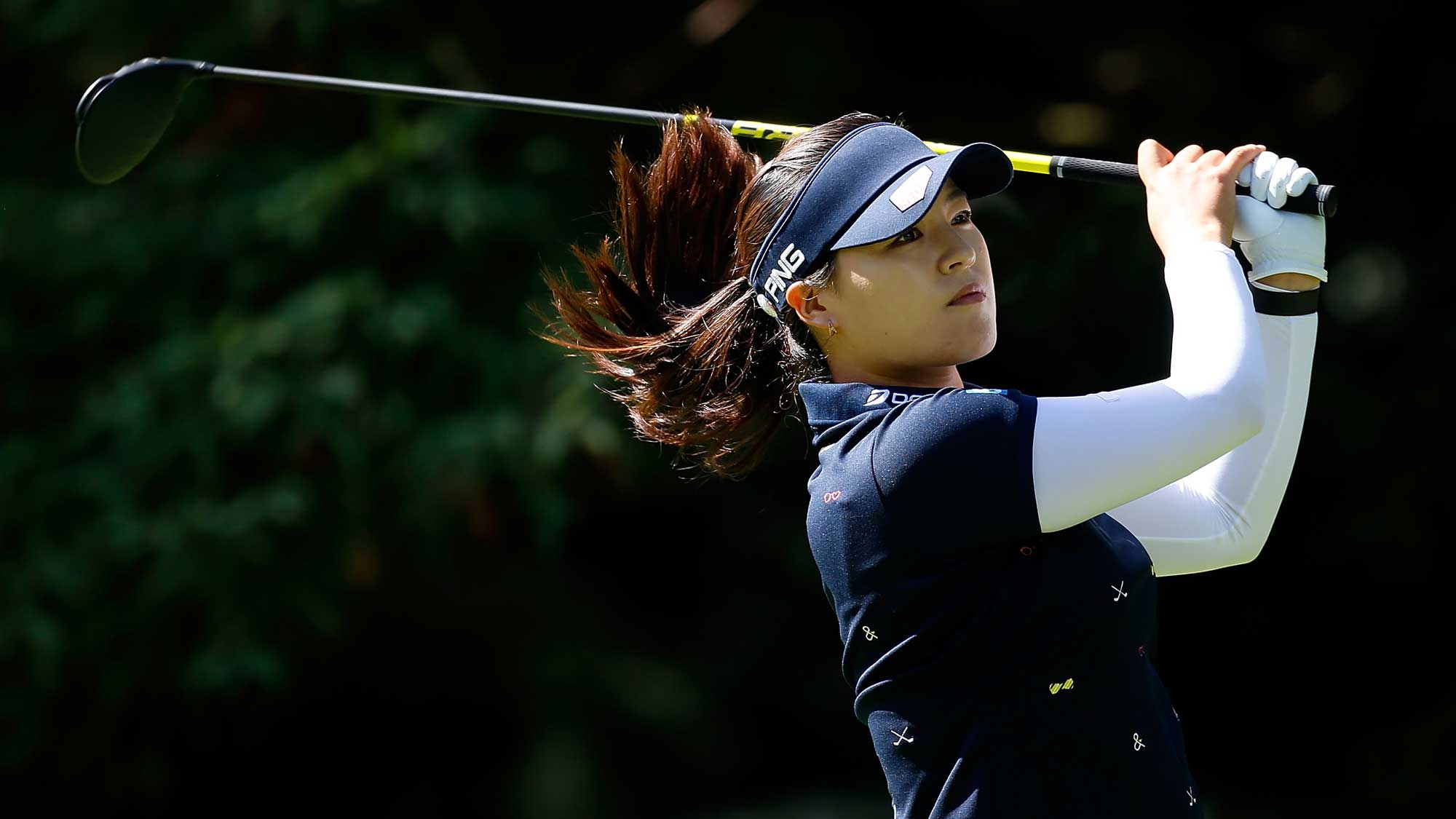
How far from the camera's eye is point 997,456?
1417 mm

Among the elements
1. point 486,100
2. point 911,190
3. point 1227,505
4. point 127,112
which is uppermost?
point 127,112

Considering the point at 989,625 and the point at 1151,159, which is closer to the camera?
the point at 989,625

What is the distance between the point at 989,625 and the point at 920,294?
1.10ft

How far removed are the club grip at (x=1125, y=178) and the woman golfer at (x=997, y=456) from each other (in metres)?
0.02

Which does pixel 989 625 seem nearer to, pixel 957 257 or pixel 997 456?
pixel 997 456

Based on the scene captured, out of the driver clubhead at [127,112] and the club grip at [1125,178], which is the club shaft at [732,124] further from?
the driver clubhead at [127,112]

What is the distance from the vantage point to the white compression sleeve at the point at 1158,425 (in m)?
1.40

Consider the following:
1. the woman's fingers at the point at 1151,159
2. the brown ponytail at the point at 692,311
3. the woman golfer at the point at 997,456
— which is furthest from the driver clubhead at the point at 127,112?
the woman's fingers at the point at 1151,159

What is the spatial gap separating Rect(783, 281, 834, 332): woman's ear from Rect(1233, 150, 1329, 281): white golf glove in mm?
416

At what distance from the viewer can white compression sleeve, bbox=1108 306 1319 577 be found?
1667 millimetres

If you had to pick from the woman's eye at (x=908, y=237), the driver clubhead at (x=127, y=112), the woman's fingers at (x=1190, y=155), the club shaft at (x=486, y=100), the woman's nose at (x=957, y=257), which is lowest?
the woman's fingers at (x=1190, y=155)

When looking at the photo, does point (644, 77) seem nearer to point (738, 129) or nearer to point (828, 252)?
point (738, 129)

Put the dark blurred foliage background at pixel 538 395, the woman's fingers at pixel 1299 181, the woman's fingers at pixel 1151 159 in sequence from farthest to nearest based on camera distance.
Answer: the dark blurred foliage background at pixel 538 395
the woman's fingers at pixel 1151 159
the woman's fingers at pixel 1299 181

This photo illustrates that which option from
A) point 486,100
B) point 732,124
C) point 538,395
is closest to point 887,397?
point 732,124
